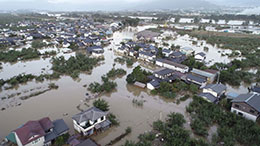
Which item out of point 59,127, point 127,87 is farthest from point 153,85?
point 59,127

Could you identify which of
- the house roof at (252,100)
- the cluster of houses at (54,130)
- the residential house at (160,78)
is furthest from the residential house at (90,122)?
the house roof at (252,100)

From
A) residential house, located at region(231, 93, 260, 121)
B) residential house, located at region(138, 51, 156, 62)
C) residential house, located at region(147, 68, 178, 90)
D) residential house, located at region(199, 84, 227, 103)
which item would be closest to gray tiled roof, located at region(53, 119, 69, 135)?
residential house, located at region(147, 68, 178, 90)

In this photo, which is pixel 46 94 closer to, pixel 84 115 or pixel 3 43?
pixel 84 115

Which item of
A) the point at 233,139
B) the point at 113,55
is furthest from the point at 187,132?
the point at 113,55

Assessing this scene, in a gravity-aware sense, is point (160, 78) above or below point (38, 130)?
above

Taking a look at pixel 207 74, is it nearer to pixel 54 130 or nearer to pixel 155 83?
pixel 155 83

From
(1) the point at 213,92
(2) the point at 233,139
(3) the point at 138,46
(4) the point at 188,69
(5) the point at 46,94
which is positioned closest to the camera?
(2) the point at 233,139

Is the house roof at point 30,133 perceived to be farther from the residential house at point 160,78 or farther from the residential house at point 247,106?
the residential house at point 247,106
